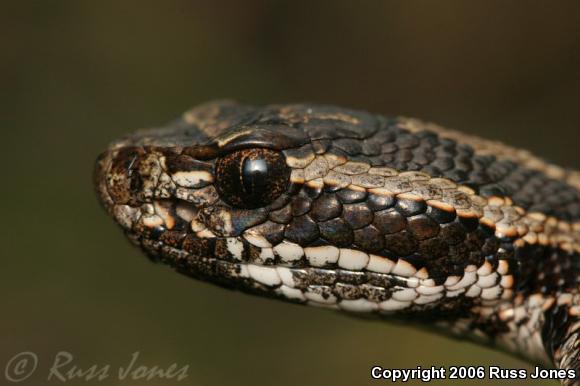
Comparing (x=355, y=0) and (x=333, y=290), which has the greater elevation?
(x=355, y=0)

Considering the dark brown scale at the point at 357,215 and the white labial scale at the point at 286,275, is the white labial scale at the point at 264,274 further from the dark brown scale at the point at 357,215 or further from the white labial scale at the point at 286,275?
the dark brown scale at the point at 357,215

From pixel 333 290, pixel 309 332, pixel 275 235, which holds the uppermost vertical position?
pixel 275 235

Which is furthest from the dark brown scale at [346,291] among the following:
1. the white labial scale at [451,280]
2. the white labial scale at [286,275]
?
the white labial scale at [451,280]

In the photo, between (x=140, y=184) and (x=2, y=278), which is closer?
(x=140, y=184)

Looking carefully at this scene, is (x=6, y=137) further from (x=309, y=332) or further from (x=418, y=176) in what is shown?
(x=418, y=176)

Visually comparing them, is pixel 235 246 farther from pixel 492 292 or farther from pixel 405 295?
pixel 492 292

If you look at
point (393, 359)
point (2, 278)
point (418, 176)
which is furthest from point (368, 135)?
point (2, 278)
